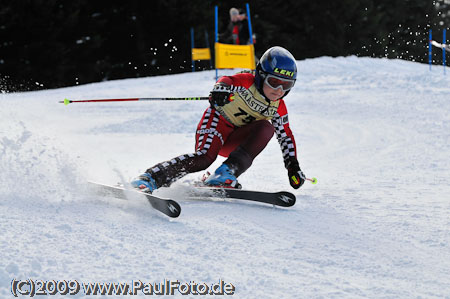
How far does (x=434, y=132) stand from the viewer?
7031mm

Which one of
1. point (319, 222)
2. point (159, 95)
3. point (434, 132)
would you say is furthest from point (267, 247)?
point (159, 95)

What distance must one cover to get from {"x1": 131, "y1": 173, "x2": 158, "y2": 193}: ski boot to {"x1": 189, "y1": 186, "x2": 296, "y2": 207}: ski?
329 millimetres

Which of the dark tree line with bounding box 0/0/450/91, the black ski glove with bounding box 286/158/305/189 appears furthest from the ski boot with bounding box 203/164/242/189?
the dark tree line with bounding box 0/0/450/91

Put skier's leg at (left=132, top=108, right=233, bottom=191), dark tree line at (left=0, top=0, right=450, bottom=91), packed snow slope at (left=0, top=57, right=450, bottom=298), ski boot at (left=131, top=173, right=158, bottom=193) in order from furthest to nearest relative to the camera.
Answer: dark tree line at (left=0, top=0, right=450, bottom=91) < skier's leg at (left=132, top=108, right=233, bottom=191) < ski boot at (left=131, top=173, right=158, bottom=193) < packed snow slope at (left=0, top=57, right=450, bottom=298)

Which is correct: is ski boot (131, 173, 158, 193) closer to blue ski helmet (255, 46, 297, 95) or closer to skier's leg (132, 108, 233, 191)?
skier's leg (132, 108, 233, 191)

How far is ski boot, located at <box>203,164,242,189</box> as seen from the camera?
11.6ft

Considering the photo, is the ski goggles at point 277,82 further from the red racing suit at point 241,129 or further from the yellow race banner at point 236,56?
the yellow race banner at point 236,56

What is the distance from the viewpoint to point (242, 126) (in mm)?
3828

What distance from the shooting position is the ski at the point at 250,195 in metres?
3.30

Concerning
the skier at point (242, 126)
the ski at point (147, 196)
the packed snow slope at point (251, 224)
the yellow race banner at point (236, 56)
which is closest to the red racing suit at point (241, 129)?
the skier at point (242, 126)

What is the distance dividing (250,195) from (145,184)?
64cm

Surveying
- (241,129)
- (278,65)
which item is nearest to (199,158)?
(241,129)

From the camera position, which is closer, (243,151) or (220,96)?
(220,96)

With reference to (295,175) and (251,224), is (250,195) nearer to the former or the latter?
(295,175)
